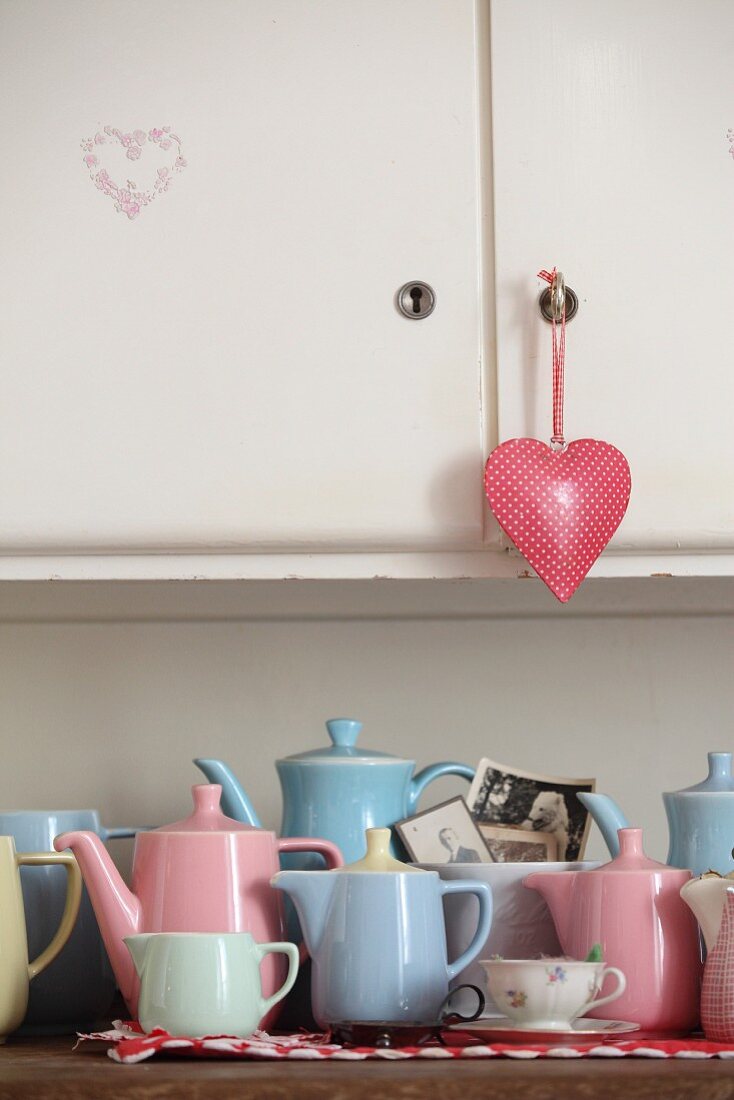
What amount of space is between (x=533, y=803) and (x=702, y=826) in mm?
206

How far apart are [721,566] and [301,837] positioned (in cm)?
43

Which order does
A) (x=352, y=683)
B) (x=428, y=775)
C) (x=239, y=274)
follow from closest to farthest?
(x=239, y=274) → (x=428, y=775) → (x=352, y=683)

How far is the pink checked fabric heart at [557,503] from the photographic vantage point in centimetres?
102

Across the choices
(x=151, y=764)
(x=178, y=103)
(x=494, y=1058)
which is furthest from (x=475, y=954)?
(x=178, y=103)

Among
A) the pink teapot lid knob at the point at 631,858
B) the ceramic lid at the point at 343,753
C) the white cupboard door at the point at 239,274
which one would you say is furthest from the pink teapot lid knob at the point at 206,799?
the pink teapot lid knob at the point at 631,858

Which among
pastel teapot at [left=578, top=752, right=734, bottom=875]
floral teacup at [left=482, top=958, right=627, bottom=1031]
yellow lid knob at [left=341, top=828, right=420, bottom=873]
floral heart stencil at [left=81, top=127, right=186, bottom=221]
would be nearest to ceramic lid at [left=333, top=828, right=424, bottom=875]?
yellow lid knob at [left=341, top=828, right=420, bottom=873]

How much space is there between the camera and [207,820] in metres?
1.01

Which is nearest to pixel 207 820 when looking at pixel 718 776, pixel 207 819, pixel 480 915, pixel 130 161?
pixel 207 819

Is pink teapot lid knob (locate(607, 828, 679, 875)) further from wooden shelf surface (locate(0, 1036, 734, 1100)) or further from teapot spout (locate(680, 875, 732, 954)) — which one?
wooden shelf surface (locate(0, 1036, 734, 1100))

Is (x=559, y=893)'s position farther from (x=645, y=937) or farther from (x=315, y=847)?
(x=315, y=847)

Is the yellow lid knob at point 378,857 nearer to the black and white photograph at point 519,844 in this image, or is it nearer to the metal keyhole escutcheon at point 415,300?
the black and white photograph at point 519,844

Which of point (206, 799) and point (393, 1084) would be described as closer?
point (393, 1084)

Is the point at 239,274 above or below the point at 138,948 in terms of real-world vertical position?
above

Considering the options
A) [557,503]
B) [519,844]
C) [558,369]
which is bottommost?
[519,844]
